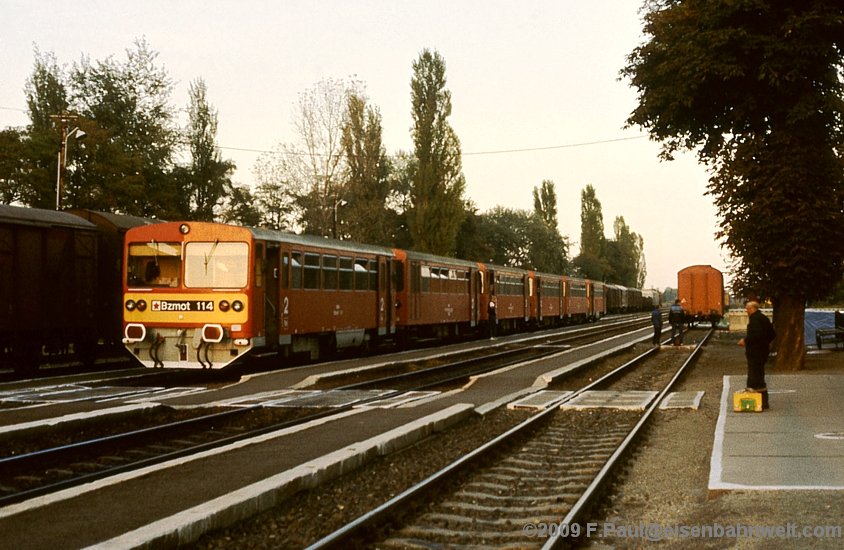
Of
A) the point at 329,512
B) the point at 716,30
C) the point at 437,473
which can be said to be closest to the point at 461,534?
the point at 329,512

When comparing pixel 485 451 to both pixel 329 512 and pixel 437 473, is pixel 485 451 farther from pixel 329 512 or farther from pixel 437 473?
pixel 329 512

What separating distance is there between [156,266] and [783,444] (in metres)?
12.4

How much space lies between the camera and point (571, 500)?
748cm

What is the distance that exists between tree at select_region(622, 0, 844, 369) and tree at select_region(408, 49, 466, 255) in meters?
34.6

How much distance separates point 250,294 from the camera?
17453 millimetres

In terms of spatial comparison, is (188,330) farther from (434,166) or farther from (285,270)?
(434,166)

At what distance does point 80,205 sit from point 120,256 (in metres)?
21.7

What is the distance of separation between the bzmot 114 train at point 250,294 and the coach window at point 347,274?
0.03 m

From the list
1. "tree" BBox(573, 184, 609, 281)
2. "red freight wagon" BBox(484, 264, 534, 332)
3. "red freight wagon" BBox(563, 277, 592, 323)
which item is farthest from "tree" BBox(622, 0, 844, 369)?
"tree" BBox(573, 184, 609, 281)

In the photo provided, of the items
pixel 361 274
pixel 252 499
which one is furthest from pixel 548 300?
pixel 252 499

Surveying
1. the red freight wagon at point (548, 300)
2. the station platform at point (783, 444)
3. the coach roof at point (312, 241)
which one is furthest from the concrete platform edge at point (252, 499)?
the red freight wagon at point (548, 300)

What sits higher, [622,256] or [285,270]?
[622,256]

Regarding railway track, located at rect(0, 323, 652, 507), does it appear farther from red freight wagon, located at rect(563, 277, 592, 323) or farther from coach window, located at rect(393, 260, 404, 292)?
red freight wagon, located at rect(563, 277, 592, 323)

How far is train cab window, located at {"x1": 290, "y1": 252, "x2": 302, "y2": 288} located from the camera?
775 inches
